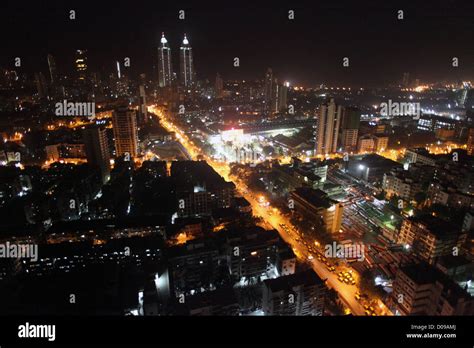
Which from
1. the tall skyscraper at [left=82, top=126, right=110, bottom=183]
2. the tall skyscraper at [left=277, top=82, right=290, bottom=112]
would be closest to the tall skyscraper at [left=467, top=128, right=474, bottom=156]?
the tall skyscraper at [left=277, top=82, right=290, bottom=112]

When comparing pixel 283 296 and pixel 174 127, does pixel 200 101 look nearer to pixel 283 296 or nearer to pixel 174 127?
pixel 174 127

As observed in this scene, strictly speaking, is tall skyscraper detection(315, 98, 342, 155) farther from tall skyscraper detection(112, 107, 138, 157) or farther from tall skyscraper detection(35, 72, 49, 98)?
tall skyscraper detection(35, 72, 49, 98)

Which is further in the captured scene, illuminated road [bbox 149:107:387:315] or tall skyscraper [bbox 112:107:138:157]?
tall skyscraper [bbox 112:107:138:157]

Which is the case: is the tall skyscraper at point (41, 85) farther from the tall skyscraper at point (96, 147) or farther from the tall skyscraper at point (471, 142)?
the tall skyscraper at point (471, 142)

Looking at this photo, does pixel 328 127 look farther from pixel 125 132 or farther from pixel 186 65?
pixel 186 65

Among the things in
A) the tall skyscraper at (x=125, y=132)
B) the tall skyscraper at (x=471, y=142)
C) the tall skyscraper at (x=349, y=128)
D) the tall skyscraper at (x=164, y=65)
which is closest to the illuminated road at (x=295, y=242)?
the tall skyscraper at (x=125, y=132)

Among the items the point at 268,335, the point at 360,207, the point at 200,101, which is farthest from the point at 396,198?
the point at 200,101
